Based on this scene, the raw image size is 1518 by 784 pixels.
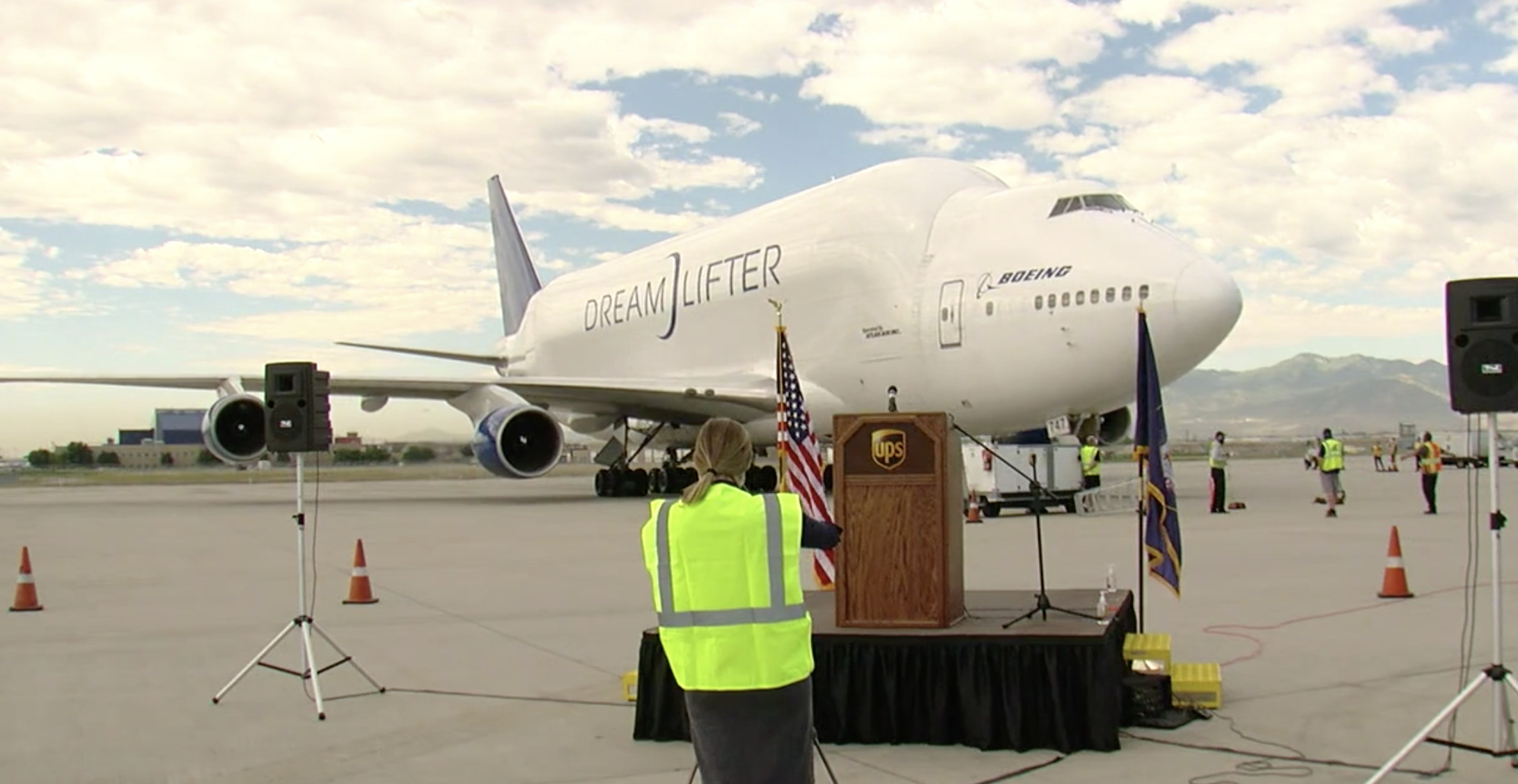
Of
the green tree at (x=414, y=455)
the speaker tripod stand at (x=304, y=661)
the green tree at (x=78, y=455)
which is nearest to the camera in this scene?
the speaker tripod stand at (x=304, y=661)

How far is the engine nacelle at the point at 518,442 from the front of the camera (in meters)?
21.7

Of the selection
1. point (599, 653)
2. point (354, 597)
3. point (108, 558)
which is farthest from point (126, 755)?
point (108, 558)

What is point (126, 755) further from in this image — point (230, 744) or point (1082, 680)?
point (1082, 680)

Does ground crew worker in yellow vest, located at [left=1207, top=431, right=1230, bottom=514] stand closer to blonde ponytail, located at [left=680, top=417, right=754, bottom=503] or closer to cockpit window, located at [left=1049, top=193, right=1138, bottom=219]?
cockpit window, located at [left=1049, top=193, right=1138, bottom=219]

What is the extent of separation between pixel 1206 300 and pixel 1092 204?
2898mm

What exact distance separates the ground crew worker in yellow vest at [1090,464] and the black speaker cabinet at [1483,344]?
54.6 feet

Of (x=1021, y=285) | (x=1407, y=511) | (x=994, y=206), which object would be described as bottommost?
(x=1407, y=511)

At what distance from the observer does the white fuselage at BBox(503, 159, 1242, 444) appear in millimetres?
A: 16984

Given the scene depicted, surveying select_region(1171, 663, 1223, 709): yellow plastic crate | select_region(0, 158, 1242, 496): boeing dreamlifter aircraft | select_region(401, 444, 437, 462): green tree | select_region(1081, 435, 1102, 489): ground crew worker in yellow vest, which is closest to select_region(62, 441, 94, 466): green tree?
select_region(401, 444, 437, 462): green tree

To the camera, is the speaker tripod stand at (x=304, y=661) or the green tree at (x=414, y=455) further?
the green tree at (x=414, y=455)

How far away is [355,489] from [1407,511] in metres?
25.3

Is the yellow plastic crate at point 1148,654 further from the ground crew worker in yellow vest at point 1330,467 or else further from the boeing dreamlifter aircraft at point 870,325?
the ground crew worker in yellow vest at point 1330,467

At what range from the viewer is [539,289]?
3509 cm

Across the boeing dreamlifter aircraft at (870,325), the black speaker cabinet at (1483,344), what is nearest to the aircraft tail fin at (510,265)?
the boeing dreamlifter aircraft at (870,325)
